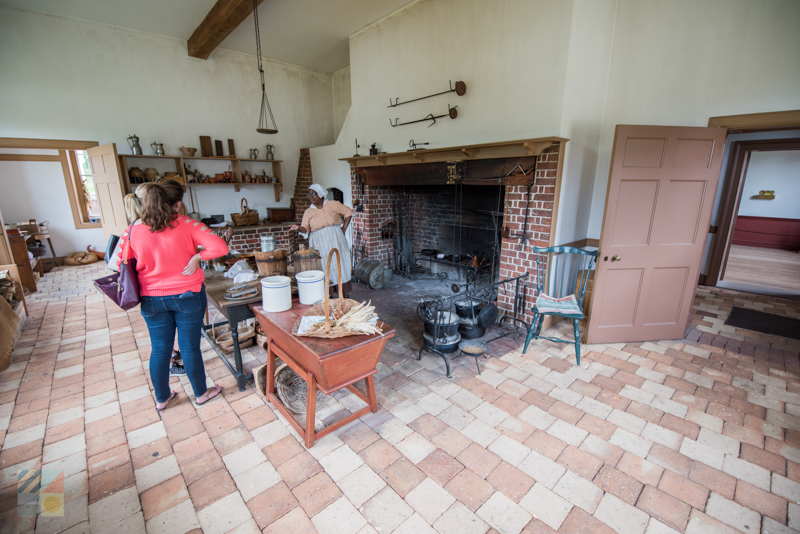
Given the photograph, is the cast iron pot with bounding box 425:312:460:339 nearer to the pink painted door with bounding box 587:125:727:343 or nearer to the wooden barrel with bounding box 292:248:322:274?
the wooden barrel with bounding box 292:248:322:274

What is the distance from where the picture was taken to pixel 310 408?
209 centimetres

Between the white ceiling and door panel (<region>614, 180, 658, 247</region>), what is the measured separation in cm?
364

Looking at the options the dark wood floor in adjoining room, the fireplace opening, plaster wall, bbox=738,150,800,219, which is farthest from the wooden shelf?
plaster wall, bbox=738,150,800,219

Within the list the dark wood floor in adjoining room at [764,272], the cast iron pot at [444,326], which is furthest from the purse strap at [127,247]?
the dark wood floor in adjoining room at [764,272]

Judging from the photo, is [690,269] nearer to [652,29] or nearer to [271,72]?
[652,29]

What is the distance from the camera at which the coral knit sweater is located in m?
2.07

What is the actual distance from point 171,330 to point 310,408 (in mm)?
1147

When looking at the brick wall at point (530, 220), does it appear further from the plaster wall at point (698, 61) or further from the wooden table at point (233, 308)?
the wooden table at point (233, 308)

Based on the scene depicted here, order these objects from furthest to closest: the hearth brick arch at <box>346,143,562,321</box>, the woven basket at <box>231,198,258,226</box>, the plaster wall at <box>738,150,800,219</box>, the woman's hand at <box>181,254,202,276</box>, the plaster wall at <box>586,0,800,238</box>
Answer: the plaster wall at <box>738,150,800,219</box>, the woven basket at <box>231,198,258,226</box>, the hearth brick arch at <box>346,143,562,321</box>, the plaster wall at <box>586,0,800,238</box>, the woman's hand at <box>181,254,202,276</box>

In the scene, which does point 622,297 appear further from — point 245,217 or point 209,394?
point 245,217

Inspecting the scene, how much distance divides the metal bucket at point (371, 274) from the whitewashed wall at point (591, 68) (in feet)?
6.67

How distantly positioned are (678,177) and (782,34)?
56.3 inches

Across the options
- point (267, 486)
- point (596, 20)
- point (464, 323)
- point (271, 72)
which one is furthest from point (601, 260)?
point (271, 72)

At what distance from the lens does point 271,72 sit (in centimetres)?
677
